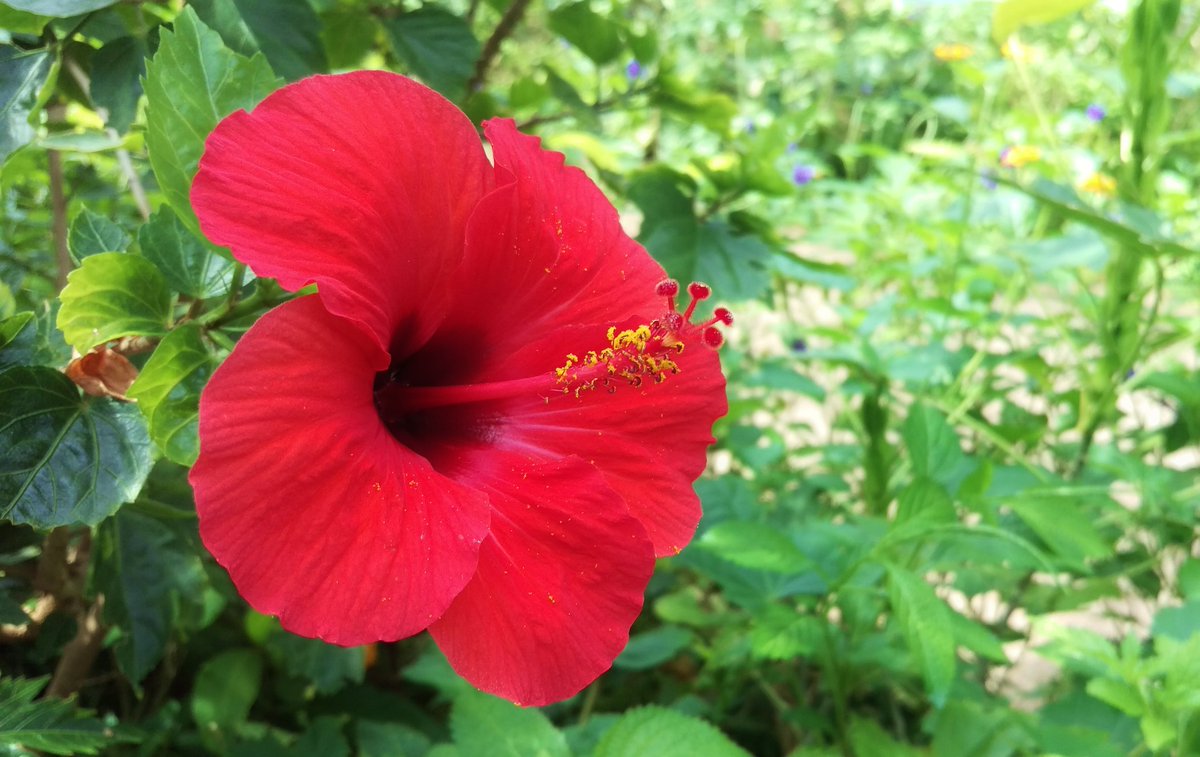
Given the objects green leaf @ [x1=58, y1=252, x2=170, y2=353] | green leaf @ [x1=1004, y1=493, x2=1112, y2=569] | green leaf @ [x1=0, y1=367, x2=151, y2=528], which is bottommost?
green leaf @ [x1=1004, y1=493, x2=1112, y2=569]

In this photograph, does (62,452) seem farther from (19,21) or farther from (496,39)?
(496,39)

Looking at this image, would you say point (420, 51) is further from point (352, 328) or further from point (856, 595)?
point (856, 595)

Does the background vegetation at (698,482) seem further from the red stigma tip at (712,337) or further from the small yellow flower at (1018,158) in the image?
the small yellow flower at (1018,158)

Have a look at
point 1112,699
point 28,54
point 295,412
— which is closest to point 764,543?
point 1112,699

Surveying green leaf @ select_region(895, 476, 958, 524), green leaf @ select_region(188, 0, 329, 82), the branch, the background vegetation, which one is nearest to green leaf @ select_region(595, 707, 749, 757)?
the background vegetation

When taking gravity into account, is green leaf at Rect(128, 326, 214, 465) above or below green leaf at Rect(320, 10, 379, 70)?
below

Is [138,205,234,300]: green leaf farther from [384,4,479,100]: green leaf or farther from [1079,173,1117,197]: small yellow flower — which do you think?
[1079,173,1117,197]: small yellow flower

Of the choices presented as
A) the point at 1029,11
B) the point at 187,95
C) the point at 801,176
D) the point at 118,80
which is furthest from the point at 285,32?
the point at 801,176
